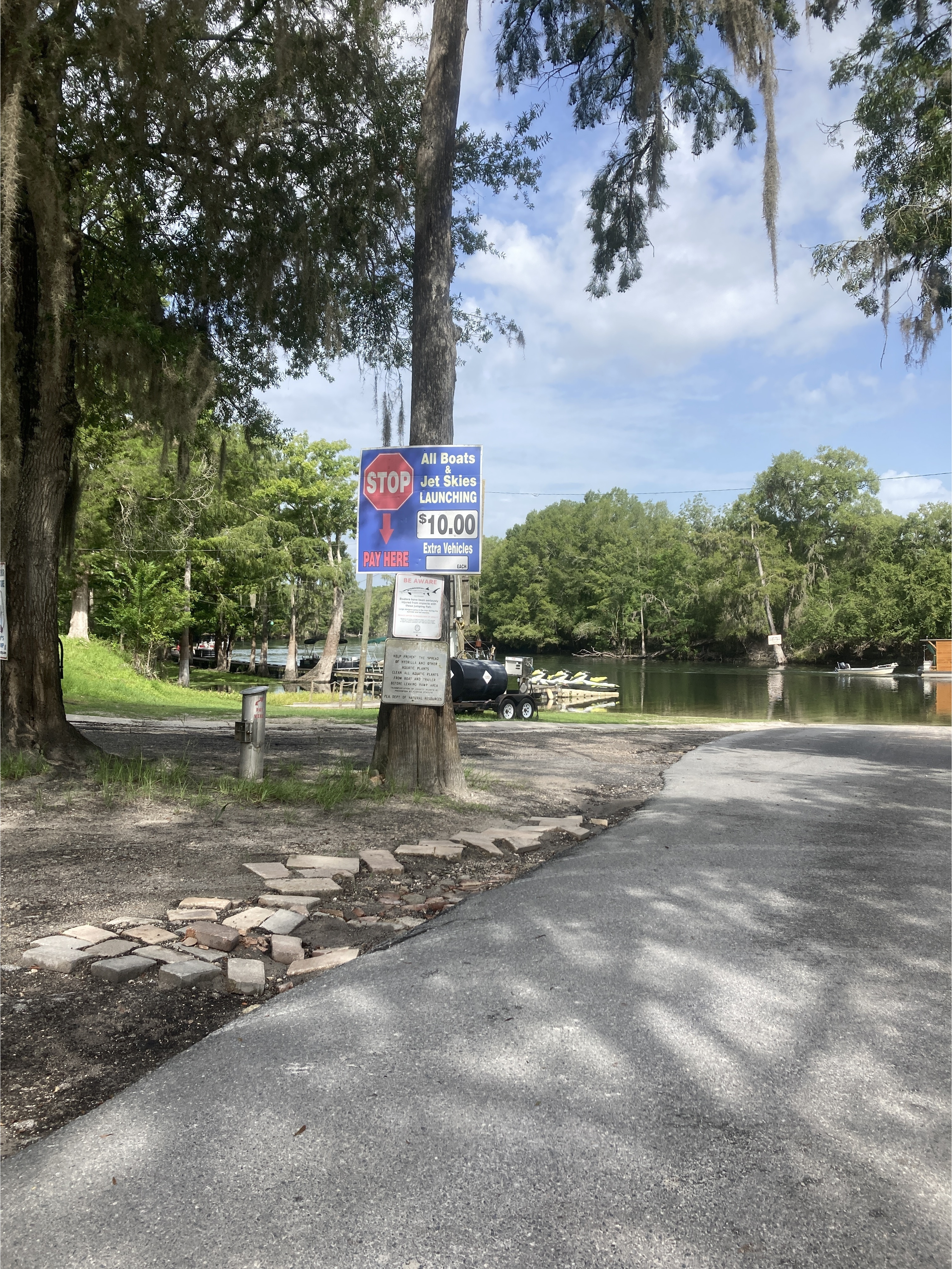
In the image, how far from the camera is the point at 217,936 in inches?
154

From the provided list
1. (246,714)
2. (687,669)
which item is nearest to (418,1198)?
(246,714)

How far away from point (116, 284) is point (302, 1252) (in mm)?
8632

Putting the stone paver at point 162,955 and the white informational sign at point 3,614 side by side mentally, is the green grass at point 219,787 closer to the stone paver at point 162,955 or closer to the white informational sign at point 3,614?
the white informational sign at point 3,614

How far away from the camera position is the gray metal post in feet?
25.6

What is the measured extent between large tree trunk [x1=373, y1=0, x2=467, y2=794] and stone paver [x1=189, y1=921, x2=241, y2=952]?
12.7 ft

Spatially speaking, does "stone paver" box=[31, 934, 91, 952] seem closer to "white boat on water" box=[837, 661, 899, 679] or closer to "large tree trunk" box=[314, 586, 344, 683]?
"large tree trunk" box=[314, 586, 344, 683]

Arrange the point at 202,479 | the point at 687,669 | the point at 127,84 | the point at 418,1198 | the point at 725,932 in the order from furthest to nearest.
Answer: the point at 687,669 < the point at 202,479 < the point at 127,84 < the point at 725,932 < the point at 418,1198

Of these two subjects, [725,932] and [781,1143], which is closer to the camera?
[781,1143]

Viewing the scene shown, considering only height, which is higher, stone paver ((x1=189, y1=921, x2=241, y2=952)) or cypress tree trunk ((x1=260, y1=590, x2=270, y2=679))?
cypress tree trunk ((x1=260, y1=590, x2=270, y2=679))

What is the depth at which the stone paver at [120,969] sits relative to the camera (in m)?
3.48

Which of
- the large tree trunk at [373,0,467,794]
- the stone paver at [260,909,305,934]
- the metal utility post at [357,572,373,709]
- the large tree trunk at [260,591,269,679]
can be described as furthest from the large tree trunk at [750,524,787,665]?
the stone paver at [260,909,305,934]

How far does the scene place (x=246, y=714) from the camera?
7.86 metres

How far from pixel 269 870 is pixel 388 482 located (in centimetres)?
406

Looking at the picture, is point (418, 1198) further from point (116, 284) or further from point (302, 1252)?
point (116, 284)
